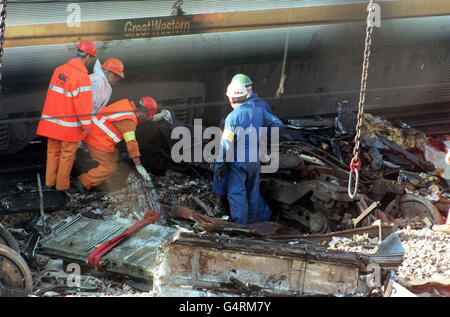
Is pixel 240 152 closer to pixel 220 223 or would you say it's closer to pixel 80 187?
pixel 220 223

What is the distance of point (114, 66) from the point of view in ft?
22.7

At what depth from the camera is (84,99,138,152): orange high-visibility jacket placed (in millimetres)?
6691

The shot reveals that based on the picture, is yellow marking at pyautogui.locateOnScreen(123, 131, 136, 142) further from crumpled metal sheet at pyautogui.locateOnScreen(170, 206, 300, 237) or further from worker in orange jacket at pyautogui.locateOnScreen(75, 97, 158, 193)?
crumpled metal sheet at pyautogui.locateOnScreen(170, 206, 300, 237)

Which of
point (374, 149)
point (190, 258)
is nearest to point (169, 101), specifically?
point (374, 149)

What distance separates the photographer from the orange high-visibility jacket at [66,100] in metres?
6.50

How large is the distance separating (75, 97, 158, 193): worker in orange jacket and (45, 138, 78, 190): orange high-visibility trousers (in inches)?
8.2

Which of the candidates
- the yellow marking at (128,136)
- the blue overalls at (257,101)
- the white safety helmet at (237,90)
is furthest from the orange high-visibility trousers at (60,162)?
the blue overalls at (257,101)

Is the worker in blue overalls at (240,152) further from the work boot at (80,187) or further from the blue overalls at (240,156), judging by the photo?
the work boot at (80,187)

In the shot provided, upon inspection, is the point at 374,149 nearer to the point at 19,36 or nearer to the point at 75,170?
the point at 75,170

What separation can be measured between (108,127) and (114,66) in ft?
2.36

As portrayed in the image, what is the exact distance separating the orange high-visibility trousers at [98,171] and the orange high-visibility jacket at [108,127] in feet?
0.22

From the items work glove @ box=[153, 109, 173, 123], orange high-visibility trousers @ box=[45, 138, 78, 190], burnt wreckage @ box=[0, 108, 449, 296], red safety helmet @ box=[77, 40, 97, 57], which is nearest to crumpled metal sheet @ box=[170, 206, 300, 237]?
burnt wreckage @ box=[0, 108, 449, 296]

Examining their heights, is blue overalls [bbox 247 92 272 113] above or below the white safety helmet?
below

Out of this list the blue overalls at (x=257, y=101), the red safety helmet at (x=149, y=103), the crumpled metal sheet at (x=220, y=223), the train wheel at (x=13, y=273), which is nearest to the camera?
the train wheel at (x=13, y=273)
